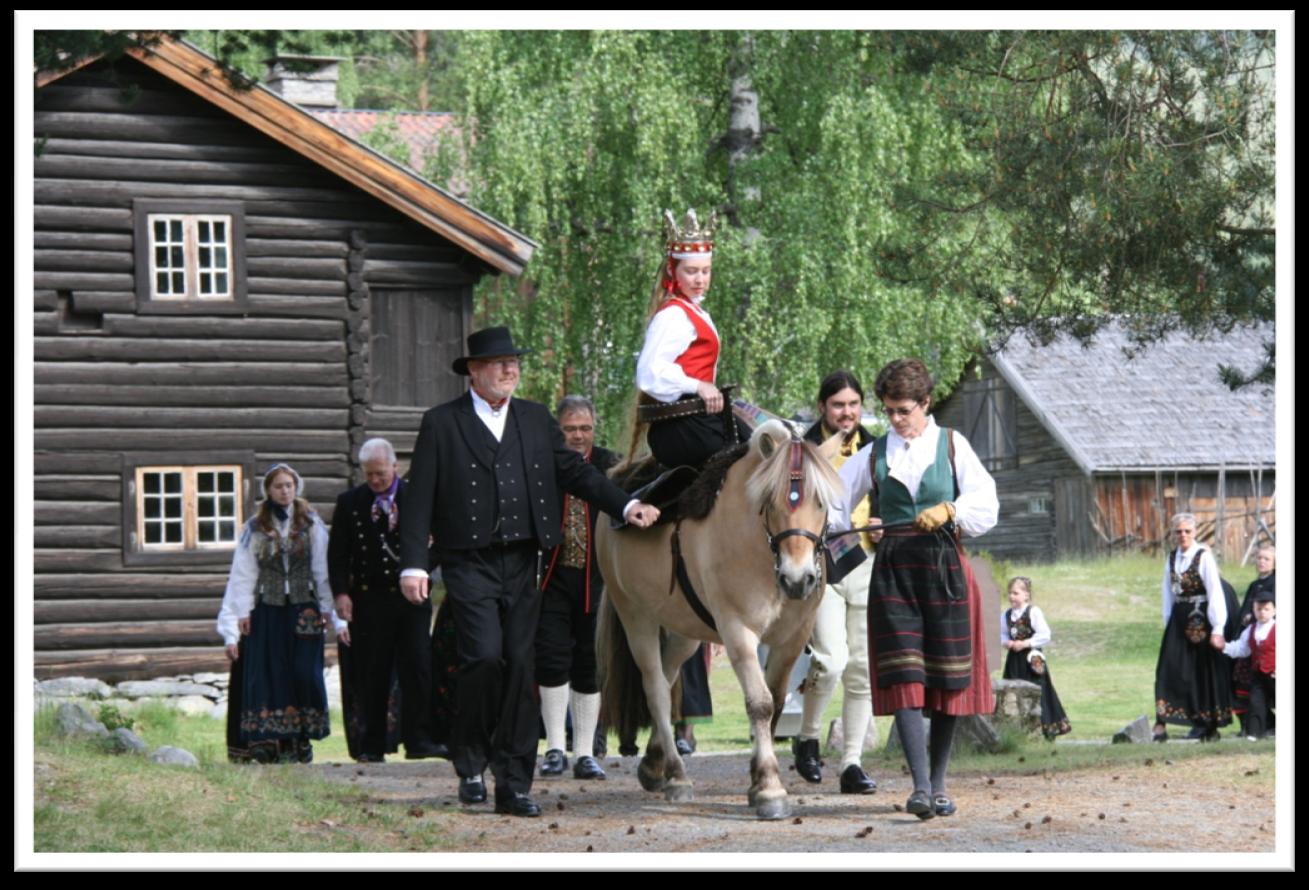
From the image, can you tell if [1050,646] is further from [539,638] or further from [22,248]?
[22,248]

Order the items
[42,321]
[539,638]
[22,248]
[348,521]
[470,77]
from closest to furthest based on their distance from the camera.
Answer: [22,248], [539,638], [348,521], [42,321], [470,77]

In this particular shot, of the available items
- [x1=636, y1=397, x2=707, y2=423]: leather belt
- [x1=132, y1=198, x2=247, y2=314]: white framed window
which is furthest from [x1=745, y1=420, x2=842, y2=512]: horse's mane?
[x1=132, y1=198, x2=247, y2=314]: white framed window

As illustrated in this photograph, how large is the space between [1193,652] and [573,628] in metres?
A: 5.94

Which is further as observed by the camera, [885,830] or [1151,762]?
[1151,762]

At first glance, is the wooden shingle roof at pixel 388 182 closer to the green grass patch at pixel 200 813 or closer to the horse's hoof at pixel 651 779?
the green grass patch at pixel 200 813

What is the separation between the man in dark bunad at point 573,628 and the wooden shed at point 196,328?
11.3 m

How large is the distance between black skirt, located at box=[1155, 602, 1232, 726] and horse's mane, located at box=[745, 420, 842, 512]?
7.32 m

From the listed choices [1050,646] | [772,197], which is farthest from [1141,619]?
[772,197]

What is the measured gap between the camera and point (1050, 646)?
2658 centimetres

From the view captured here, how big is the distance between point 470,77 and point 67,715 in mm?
14246

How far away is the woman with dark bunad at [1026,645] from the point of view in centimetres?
1585

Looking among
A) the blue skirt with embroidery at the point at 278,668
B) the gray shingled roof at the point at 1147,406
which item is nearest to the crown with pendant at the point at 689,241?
the blue skirt with embroidery at the point at 278,668

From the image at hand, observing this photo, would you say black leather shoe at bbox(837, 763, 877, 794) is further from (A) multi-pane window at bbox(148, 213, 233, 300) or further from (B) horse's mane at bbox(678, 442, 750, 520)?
(A) multi-pane window at bbox(148, 213, 233, 300)

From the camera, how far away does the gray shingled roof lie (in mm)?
38594
